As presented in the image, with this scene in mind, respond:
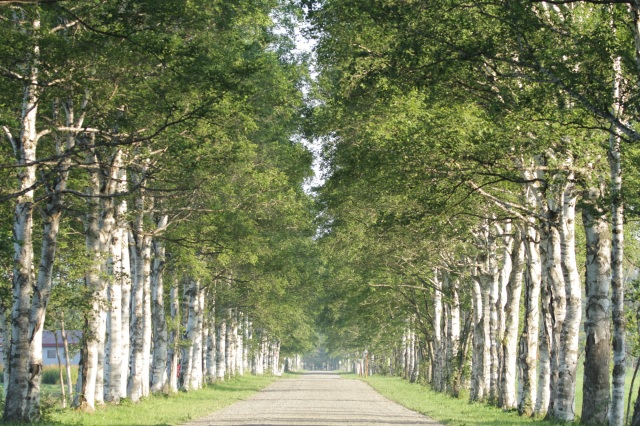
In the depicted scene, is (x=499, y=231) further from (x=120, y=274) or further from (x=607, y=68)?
(x=607, y=68)

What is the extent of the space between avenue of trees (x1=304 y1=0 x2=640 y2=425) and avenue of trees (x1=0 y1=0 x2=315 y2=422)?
2.81m

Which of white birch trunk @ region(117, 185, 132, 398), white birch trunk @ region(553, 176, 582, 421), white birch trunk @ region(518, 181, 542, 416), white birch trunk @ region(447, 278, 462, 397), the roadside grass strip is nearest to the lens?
the roadside grass strip

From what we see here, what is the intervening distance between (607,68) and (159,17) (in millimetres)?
8024

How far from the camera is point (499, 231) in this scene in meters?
31.1

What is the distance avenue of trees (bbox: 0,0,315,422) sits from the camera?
16344 mm

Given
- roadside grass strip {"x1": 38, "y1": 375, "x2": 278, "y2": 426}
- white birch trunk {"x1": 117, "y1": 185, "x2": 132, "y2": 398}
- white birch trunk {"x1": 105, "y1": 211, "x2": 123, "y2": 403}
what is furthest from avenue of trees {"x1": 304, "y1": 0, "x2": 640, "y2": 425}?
roadside grass strip {"x1": 38, "y1": 375, "x2": 278, "y2": 426}

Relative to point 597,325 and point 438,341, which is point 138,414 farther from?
point 438,341

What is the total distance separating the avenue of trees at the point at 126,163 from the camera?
1634 centimetres

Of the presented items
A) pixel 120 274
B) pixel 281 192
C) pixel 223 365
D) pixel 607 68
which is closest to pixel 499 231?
pixel 281 192

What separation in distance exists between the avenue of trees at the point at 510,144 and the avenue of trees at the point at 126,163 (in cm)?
281

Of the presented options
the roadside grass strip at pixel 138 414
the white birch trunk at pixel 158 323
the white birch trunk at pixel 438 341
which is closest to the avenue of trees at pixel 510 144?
the white birch trunk at pixel 158 323

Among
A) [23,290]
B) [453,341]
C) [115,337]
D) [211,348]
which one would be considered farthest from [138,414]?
[211,348]

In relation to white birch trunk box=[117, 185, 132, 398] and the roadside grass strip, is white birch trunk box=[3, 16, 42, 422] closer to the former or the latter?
the roadside grass strip

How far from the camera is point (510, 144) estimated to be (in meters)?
18.5
